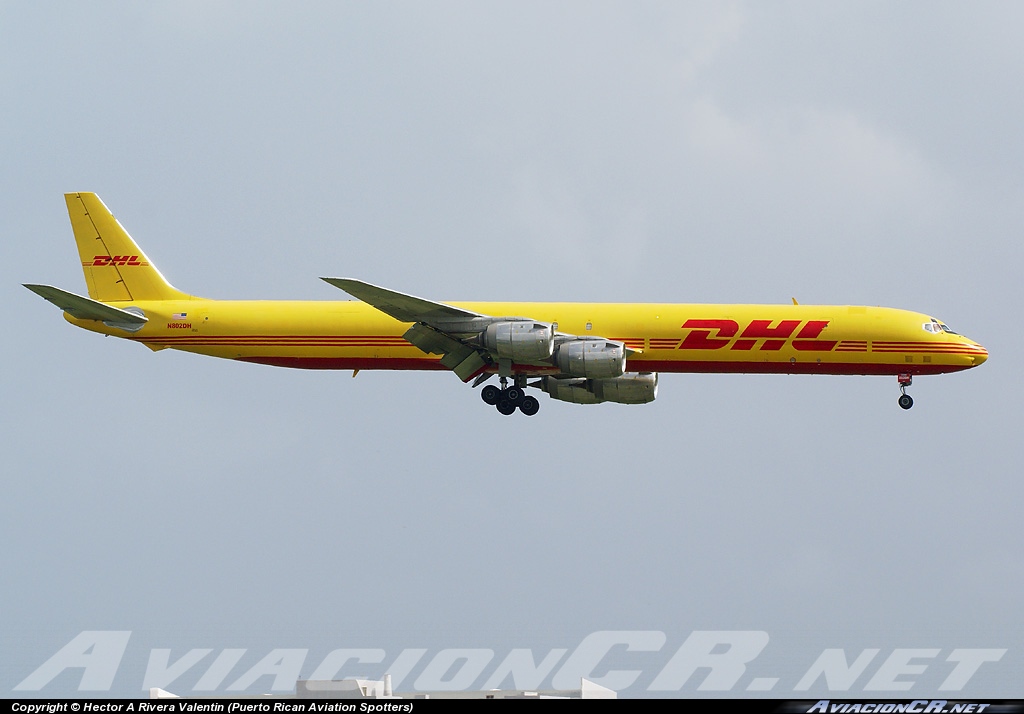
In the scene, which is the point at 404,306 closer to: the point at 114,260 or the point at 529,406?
the point at 529,406

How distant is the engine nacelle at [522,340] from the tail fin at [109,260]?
43.4ft

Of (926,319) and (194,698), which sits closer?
(194,698)

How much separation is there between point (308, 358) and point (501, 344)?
7915 mm

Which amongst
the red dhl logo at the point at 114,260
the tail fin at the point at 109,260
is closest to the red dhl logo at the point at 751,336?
the tail fin at the point at 109,260

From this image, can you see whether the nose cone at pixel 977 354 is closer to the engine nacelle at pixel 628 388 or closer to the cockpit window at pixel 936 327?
the cockpit window at pixel 936 327

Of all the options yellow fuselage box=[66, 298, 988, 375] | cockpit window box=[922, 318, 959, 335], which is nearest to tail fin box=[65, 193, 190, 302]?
yellow fuselage box=[66, 298, 988, 375]

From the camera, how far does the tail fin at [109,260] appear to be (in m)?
63.4

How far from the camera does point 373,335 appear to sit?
59.8 m

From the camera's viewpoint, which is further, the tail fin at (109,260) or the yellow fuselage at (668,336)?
the tail fin at (109,260)

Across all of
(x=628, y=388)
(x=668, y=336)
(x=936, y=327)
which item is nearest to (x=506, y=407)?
(x=628, y=388)

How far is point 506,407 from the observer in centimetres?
6028

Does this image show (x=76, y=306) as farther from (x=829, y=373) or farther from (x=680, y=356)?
(x=829, y=373)
